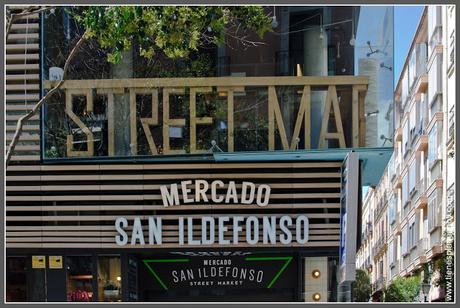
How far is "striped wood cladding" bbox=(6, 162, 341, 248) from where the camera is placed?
15.9m

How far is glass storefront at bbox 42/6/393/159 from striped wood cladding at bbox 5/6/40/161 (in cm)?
22

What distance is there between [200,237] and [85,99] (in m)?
3.23

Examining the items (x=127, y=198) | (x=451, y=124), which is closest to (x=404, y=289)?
(x=451, y=124)

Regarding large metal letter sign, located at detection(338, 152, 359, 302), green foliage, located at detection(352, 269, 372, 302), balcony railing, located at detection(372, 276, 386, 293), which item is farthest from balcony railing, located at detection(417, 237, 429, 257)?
large metal letter sign, located at detection(338, 152, 359, 302)

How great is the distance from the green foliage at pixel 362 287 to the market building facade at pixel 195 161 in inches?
14.6

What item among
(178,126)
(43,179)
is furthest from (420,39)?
(43,179)

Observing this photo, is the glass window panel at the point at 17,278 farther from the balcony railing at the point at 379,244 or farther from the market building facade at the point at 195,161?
Result: the balcony railing at the point at 379,244

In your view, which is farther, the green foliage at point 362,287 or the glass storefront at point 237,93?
the green foliage at point 362,287

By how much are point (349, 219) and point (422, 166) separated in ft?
9.14

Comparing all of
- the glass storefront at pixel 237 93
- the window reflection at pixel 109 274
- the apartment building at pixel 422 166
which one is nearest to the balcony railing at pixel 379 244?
the apartment building at pixel 422 166

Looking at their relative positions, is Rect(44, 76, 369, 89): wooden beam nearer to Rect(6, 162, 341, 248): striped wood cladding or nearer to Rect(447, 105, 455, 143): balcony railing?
Rect(6, 162, 341, 248): striped wood cladding

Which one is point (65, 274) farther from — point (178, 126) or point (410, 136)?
point (410, 136)

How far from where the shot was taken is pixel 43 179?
1614 centimetres

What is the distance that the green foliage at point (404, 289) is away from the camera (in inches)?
657
